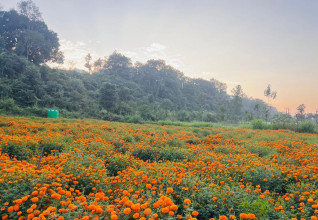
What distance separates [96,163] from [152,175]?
1.34 m

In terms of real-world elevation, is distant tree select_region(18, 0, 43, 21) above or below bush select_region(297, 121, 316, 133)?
above

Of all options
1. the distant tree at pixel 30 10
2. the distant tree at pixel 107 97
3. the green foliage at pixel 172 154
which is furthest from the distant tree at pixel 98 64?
the green foliage at pixel 172 154

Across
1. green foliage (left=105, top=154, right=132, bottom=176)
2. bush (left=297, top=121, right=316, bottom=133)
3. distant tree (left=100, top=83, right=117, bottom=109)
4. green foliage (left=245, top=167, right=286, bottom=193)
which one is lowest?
green foliage (left=105, top=154, right=132, bottom=176)

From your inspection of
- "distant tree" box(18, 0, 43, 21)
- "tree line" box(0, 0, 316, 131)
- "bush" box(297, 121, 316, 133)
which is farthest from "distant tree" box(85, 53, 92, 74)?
"bush" box(297, 121, 316, 133)

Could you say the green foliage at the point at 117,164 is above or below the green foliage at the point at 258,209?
below

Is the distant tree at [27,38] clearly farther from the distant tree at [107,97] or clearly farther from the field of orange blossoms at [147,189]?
the field of orange blossoms at [147,189]

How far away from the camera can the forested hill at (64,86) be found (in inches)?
949

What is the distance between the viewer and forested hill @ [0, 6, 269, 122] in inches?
949

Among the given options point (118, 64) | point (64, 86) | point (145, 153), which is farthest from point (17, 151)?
point (118, 64)

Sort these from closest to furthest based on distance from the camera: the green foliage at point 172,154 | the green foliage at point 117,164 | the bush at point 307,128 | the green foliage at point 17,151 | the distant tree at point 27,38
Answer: the green foliage at point 117,164
the green foliage at point 17,151
the green foliage at point 172,154
the bush at point 307,128
the distant tree at point 27,38

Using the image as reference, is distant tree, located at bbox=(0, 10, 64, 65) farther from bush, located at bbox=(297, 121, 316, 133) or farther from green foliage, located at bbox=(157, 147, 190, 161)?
bush, located at bbox=(297, 121, 316, 133)

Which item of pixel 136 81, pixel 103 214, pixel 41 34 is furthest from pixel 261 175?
pixel 136 81

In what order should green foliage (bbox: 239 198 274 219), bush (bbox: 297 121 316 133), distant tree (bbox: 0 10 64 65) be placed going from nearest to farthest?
green foliage (bbox: 239 198 274 219)
bush (bbox: 297 121 316 133)
distant tree (bbox: 0 10 64 65)

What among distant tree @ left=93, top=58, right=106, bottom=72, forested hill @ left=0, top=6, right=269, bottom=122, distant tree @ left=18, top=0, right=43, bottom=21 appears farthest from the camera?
distant tree @ left=93, top=58, right=106, bottom=72
